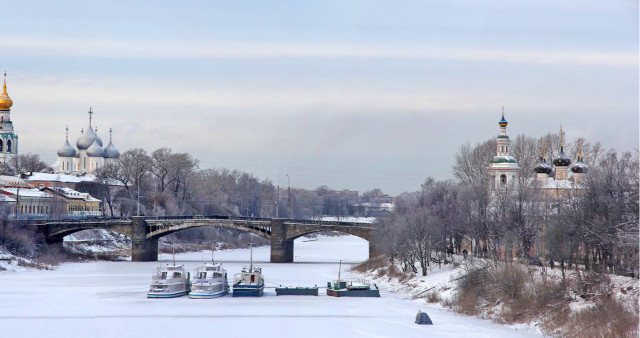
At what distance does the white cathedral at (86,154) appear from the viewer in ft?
581

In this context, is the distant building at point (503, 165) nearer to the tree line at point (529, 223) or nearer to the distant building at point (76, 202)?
the tree line at point (529, 223)

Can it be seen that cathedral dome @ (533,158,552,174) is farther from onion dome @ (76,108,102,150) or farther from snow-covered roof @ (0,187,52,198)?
onion dome @ (76,108,102,150)

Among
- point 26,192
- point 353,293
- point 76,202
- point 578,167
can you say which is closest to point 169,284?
point 353,293

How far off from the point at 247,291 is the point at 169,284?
522 cm

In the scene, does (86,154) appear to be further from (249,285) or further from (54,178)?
(249,285)

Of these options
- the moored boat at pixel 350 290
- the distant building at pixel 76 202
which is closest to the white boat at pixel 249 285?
the moored boat at pixel 350 290

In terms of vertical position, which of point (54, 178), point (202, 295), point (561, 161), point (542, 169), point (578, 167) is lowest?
point (202, 295)

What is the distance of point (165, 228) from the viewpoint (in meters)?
99.5

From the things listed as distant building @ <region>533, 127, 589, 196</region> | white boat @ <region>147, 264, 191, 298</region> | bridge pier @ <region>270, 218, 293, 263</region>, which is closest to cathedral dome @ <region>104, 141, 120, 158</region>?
bridge pier @ <region>270, 218, 293, 263</region>

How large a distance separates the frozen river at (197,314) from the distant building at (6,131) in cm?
9035

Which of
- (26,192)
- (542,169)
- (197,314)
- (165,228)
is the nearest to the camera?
(197,314)

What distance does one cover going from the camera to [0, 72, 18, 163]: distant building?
16088cm

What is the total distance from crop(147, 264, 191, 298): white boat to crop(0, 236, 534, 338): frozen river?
3.87ft

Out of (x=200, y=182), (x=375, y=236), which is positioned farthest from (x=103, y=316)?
(x=200, y=182)
